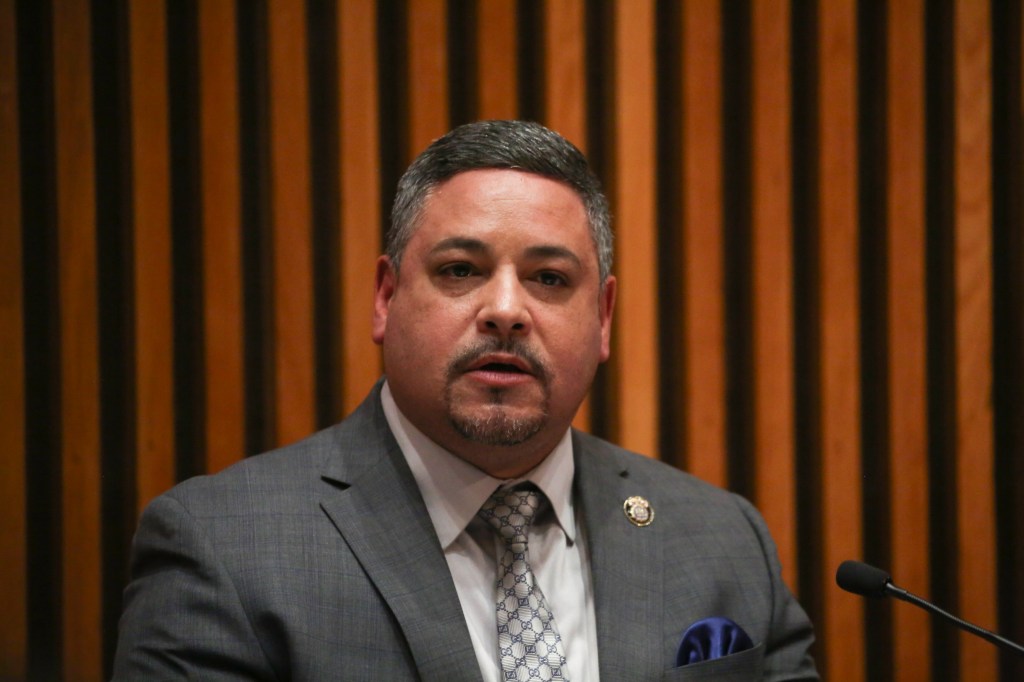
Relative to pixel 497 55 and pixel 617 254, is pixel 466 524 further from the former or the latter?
pixel 497 55

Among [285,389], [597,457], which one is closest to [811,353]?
[597,457]

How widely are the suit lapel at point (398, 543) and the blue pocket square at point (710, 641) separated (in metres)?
0.36

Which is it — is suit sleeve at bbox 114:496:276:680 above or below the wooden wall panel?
below

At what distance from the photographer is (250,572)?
1.26 m

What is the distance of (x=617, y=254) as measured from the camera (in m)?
2.08

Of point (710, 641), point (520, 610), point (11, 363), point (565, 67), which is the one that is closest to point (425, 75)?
point (565, 67)

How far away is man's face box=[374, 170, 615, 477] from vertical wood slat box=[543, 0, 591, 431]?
2.00ft

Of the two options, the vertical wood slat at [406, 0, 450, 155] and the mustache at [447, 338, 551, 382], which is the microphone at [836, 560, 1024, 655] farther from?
the vertical wood slat at [406, 0, 450, 155]

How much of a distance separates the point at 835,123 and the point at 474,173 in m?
1.10

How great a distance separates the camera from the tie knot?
1409mm

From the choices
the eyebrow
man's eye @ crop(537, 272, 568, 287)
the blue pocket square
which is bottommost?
the blue pocket square

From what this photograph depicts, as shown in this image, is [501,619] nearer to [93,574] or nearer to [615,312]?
[615,312]

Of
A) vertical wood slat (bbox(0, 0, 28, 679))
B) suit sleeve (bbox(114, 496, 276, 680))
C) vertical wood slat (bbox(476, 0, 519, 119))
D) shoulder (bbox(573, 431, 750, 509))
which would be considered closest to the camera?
suit sleeve (bbox(114, 496, 276, 680))

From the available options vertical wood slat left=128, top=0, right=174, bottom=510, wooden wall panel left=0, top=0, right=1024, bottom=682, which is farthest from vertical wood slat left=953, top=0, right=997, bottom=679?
vertical wood slat left=128, top=0, right=174, bottom=510
